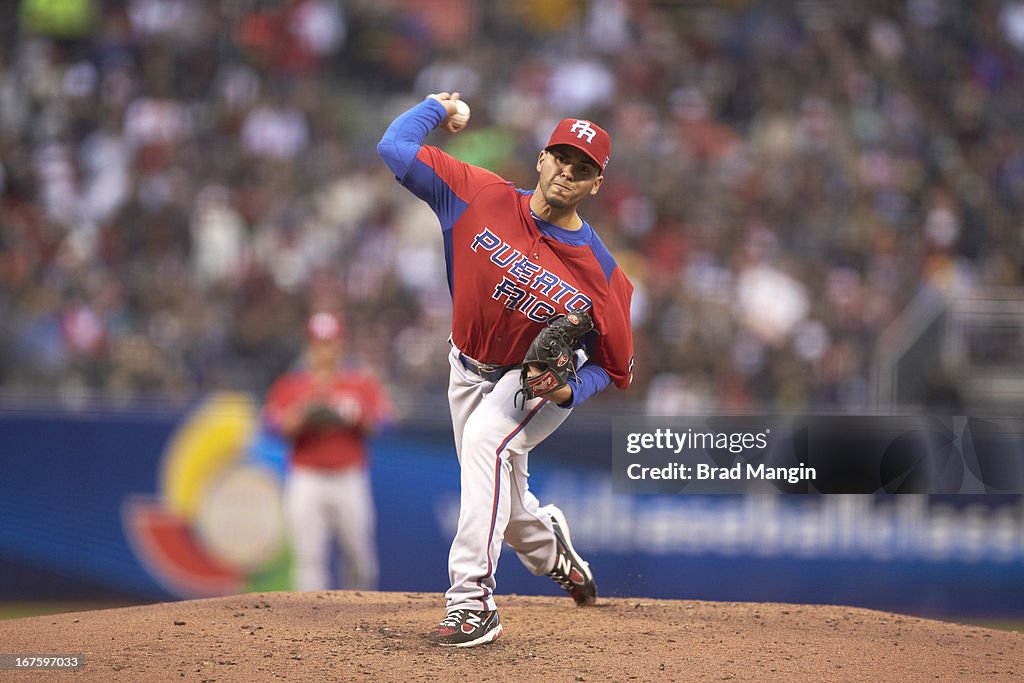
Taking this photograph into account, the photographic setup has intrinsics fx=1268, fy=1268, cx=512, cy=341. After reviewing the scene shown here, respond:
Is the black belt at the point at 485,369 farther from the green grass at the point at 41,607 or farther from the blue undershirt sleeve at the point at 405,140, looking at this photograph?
the green grass at the point at 41,607

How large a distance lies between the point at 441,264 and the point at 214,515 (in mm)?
3394

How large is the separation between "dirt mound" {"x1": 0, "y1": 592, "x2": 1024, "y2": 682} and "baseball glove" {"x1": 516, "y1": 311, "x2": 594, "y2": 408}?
42.3 inches

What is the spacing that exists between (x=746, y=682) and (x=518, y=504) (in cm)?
131

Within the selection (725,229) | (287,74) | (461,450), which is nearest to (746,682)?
(461,450)

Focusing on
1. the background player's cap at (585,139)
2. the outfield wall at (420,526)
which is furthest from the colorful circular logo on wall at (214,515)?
the background player's cap at (585,139)

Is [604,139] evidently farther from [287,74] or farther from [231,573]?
[287,74]

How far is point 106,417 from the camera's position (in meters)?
9.27

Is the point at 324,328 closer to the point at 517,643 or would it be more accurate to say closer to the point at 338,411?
the point at 338,411

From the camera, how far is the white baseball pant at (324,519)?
866cm

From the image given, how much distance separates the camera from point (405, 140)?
16.9ft

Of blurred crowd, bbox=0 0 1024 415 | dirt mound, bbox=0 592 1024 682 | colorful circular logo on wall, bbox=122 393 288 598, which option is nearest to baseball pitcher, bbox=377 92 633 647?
dirt mound, bbox=0 592 1024 682

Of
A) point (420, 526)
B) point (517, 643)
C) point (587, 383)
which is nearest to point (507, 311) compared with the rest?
point (587, 383)

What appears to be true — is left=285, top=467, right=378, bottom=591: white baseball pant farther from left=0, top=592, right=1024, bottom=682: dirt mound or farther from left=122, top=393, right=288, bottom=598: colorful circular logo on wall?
left=0, top=592, right=1024, bottom=682: dirt mound

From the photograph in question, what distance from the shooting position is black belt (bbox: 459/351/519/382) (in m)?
5.34
